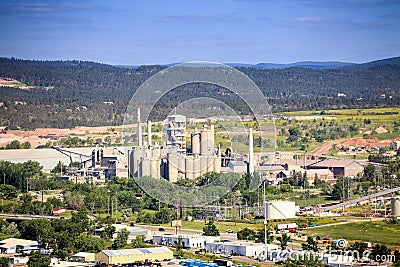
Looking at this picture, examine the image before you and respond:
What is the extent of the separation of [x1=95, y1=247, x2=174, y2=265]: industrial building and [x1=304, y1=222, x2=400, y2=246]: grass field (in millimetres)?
4393

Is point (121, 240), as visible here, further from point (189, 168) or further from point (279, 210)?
point (189, 168)

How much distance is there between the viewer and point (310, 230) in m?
22.5

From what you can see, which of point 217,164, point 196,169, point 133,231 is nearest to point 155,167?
point 196,169

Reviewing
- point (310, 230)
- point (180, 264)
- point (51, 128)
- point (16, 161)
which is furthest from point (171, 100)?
point (180, 264)

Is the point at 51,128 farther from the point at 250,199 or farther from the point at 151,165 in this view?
the point at 250,199

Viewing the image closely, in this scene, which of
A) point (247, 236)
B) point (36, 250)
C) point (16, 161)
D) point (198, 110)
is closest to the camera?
point (36, 250)

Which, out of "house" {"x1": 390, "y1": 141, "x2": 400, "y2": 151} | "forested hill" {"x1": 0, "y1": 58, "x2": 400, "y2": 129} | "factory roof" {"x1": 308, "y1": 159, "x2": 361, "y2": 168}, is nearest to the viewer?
"factory roof" {"x1": 308, "y1": 159, "x2": 361, "y2": 168}

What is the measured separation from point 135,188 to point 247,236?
394 inches

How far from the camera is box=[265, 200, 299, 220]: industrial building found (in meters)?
24.6

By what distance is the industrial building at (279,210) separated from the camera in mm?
24625

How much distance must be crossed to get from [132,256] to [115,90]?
61.5 m

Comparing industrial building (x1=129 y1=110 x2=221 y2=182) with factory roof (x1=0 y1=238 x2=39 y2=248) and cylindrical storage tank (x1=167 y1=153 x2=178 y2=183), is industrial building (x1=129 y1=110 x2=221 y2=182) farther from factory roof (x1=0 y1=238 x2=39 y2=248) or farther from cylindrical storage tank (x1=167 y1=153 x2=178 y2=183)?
factory roof (x1=0 y1=238 x2=39 y2=248)

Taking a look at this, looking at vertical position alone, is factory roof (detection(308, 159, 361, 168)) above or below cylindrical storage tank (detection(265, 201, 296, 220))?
above

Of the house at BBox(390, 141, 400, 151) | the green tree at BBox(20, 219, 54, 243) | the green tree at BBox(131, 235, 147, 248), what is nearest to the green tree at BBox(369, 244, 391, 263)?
the green tree at BBox(131, 235, 147, 248)
